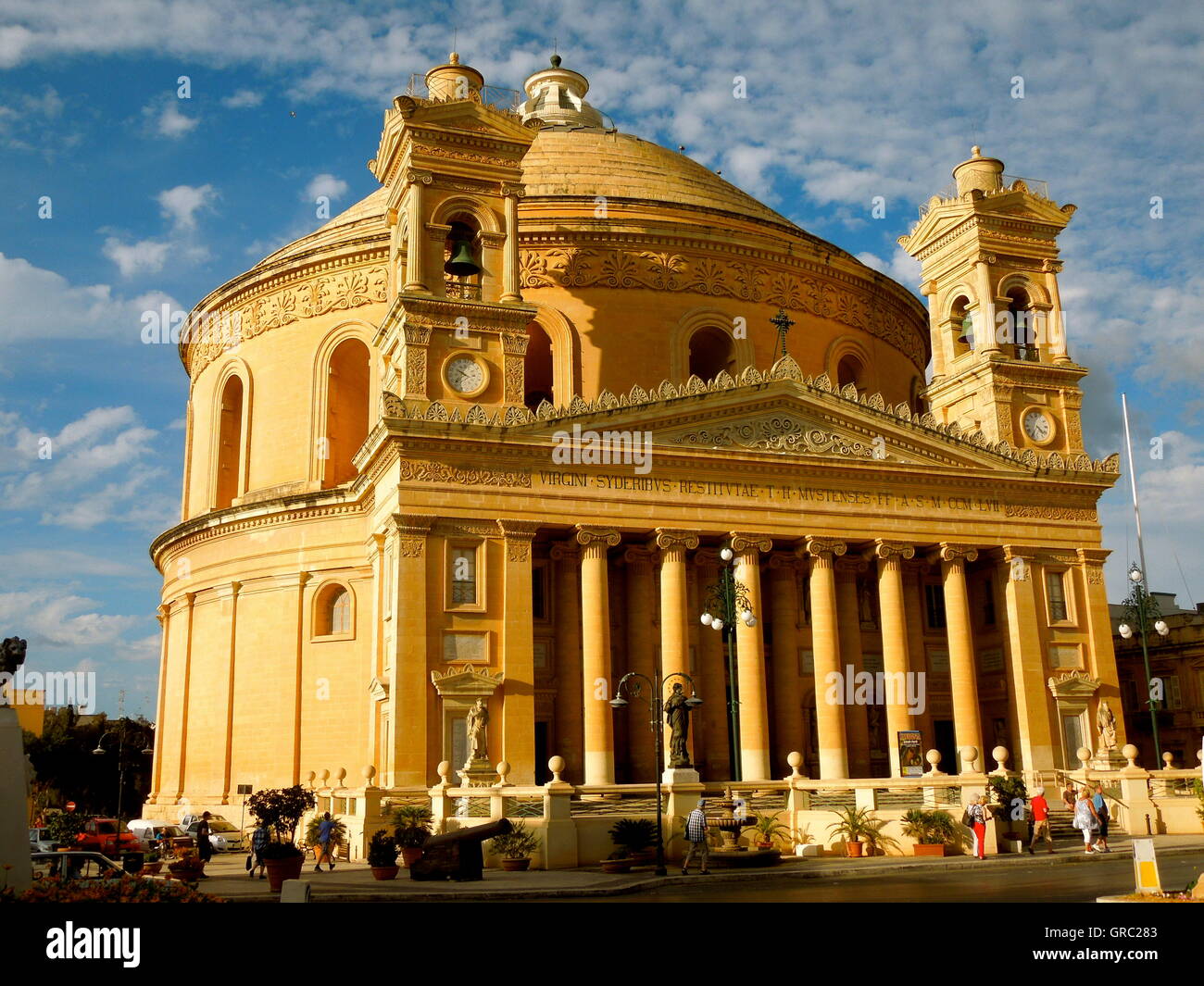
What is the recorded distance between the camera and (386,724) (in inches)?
1299

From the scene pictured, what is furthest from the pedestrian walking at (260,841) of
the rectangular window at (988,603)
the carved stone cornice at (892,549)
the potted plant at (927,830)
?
the rectangular window at (988,603)

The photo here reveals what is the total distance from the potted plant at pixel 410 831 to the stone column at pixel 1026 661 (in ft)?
60.6

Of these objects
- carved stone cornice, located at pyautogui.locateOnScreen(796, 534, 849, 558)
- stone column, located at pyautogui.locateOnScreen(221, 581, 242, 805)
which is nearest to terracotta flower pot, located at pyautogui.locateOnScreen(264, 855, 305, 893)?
carved stone cornice, located at pyautogui.locateOnScreen(796, 534, 849, 558)

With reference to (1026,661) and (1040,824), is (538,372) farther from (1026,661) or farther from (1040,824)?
(1040,824)

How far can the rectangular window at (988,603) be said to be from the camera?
130 ft

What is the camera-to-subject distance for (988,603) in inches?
1570

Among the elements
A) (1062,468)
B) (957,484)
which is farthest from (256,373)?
(1062,468)

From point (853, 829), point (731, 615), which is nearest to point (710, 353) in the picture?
point (731, 615)
